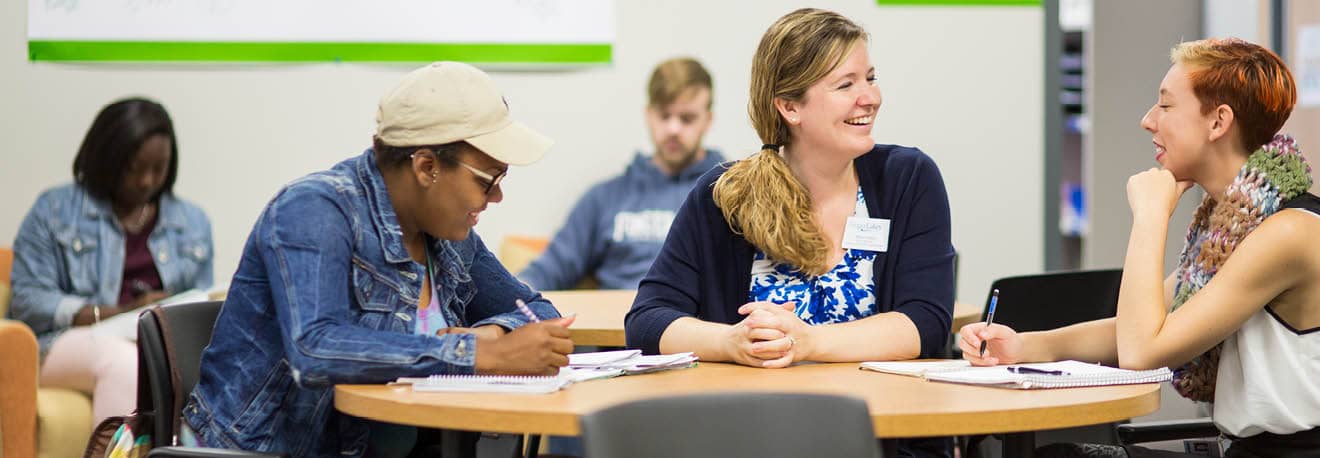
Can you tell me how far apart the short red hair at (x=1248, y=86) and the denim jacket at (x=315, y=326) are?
143cm

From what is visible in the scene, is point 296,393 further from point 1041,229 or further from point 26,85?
point 1041,229

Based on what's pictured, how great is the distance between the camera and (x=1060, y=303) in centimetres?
309

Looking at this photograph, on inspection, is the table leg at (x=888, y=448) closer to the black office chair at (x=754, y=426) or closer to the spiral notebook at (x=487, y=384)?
the black office chair at (x=754, y=426)

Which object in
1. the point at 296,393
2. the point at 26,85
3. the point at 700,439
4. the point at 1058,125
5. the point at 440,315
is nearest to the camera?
the point at 700,439

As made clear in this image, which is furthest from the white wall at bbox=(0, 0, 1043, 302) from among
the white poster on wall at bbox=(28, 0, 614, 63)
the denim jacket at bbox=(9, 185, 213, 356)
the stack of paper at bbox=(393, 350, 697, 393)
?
the stack of paper at bbox=(393, 350, 697, 393)

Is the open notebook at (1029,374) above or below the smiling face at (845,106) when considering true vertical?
below

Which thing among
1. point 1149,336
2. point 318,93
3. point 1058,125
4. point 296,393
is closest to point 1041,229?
point 1058,125

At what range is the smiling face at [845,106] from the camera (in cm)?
262

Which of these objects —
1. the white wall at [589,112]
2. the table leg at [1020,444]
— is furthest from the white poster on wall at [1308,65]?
the table leg at [1020,444]

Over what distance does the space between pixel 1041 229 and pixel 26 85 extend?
440 centimetres

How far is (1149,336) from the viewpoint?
2266 mm

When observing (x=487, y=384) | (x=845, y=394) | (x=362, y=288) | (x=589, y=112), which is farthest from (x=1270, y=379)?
(x=589, y=112)

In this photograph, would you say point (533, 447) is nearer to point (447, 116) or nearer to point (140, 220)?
point (447, 116)

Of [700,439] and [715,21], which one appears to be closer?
[700,439]
